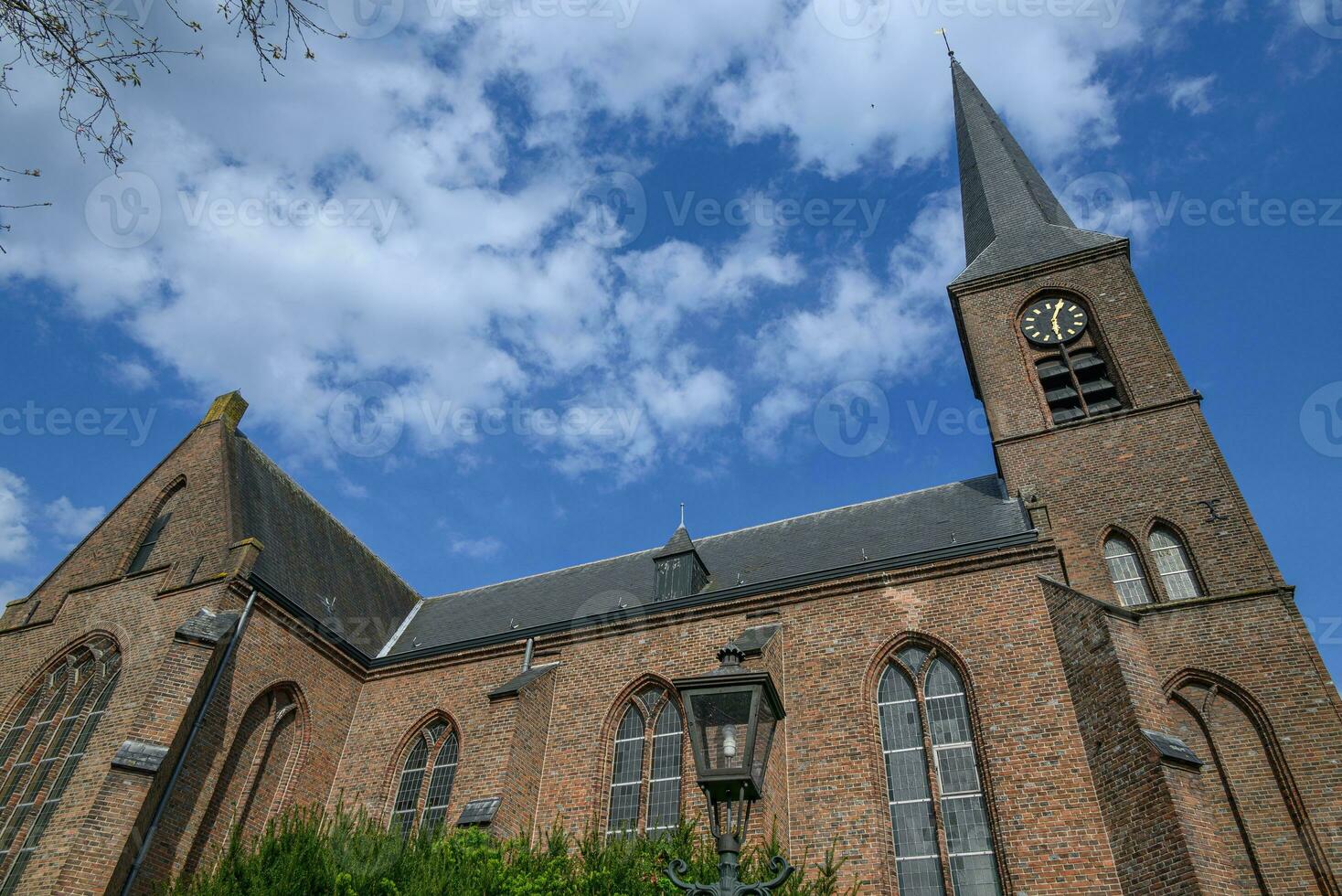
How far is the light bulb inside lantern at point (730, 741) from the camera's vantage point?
4.94 m

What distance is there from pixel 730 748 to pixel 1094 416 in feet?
43.2

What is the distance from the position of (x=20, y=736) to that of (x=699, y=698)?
48.7ft

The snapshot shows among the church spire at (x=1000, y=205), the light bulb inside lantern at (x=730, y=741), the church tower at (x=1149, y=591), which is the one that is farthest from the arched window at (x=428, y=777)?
the church spire at (x=1000, y=205)

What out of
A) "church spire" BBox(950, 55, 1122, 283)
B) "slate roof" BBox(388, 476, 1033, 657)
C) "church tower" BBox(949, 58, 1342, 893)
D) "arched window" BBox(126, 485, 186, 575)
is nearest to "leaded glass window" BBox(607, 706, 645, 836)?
"slate roof" BBox(388, 476, 1033, 657)

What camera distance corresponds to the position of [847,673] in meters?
12.8

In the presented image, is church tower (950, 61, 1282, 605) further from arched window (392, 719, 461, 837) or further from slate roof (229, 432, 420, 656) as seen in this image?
slate roof (229, 432, 420, 656)

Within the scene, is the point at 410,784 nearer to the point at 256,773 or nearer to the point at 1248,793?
the point at 256,773

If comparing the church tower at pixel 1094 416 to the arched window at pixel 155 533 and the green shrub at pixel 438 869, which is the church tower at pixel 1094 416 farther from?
the arched window at pixel 155 533

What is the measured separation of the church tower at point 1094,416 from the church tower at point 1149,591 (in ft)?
0.11

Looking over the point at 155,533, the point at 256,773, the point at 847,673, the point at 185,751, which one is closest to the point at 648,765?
the point at 847,673

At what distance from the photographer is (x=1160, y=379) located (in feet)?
51.2

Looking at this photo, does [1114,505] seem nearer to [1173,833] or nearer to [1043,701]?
[1043,701]

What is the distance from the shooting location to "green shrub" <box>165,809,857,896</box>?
30.1 feet

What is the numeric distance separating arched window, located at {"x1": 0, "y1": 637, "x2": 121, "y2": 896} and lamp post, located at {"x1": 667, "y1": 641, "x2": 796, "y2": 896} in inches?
480
